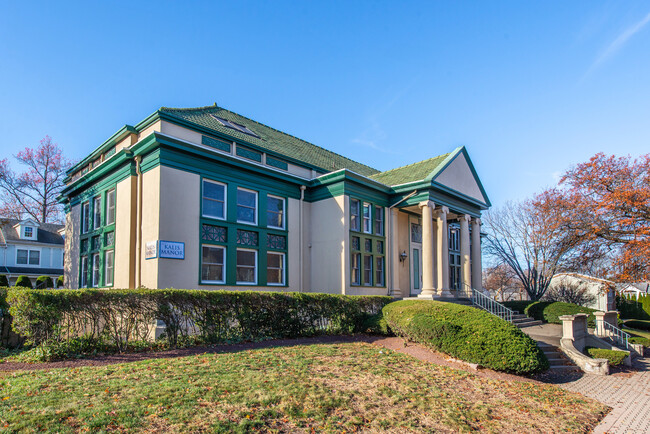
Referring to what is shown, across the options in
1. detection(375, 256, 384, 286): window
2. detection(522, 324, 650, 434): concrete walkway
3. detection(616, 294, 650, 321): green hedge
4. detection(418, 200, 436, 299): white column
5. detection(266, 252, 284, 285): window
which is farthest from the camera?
detection(616, 294, 650, 321): green hedge

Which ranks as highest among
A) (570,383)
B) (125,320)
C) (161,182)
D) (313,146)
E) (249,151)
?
(313,146)

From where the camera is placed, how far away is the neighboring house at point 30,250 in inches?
1313

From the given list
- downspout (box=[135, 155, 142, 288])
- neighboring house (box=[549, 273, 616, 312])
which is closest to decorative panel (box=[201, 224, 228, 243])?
downspout (box=[135, 155, 142, 288])

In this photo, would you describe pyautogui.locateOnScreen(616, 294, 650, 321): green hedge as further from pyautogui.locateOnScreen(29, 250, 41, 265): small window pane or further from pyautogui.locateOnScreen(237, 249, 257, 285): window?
pyautogui.locateOnScreen(29, 250, 41, 265): small window pane

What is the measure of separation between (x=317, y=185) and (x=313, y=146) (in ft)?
21.9

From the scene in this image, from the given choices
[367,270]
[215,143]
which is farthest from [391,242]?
[215,143]

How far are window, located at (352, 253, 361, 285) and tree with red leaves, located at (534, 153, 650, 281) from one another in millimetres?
8516

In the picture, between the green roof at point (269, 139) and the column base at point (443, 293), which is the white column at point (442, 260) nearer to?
the column base at point (443, 293)

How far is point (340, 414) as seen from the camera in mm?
6223

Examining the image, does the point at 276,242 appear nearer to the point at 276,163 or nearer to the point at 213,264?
the point at 213,264

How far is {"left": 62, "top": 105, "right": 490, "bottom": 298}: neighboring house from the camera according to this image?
13.5 meters

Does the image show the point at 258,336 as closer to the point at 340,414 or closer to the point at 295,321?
the point at 295,321

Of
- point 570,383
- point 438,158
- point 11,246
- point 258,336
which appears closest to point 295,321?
point 258,336

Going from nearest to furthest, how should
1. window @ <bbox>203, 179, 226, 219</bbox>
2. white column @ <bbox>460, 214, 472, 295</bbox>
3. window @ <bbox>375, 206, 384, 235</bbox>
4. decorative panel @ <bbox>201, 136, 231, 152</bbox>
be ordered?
window @ <bbox>203, 179, 226, 219</bbox>
decorative panel @ <bbox>201, 136, 231, 152</bbox>
window @ <bbox>375, 206, 384, 235</bbox>
white column @ <bbox>460, 214, 472, 295</bbox>
